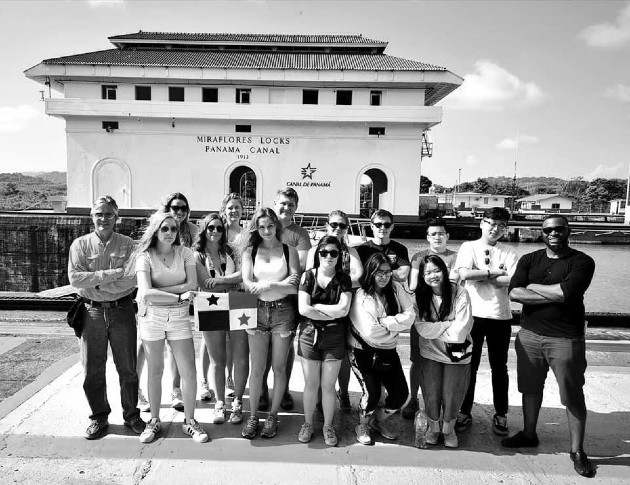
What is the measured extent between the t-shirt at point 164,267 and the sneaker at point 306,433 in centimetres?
155

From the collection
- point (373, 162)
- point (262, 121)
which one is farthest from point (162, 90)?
point (373, 162)

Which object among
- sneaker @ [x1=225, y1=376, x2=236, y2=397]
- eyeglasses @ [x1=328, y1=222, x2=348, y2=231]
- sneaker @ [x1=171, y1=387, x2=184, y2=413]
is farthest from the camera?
sneaker @ [x1=225, y1=376, x2=236, y2=397]

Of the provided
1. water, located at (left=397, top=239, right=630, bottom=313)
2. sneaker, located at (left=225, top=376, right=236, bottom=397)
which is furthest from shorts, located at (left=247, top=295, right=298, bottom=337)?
water, located at (left=397, top=239, right=630, bottom=313)

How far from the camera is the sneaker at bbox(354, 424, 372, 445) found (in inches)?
136

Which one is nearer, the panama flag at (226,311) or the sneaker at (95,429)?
the sneaker at (95,429)

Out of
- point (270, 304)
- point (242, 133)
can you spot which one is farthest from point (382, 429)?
point (242, 133)

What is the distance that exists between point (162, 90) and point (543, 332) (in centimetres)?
2645

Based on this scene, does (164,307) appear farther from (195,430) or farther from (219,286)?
(195,430)

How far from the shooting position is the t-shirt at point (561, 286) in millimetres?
3203

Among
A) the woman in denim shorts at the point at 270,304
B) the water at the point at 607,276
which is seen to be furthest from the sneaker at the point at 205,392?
the water at the point at 607,276

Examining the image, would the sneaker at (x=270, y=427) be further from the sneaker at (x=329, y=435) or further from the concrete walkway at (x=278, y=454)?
the sneaker at (x=329, y=435)

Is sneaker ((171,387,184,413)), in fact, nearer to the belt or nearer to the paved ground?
the paved ground

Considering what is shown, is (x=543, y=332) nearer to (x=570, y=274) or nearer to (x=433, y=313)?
(x=570, y=274)

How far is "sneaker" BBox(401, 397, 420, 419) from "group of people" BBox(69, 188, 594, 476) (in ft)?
0.71
